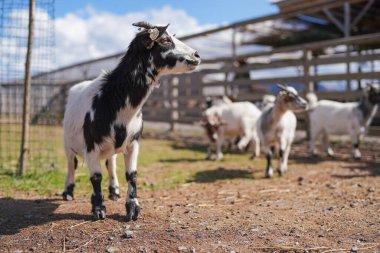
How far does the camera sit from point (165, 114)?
56.3 ft

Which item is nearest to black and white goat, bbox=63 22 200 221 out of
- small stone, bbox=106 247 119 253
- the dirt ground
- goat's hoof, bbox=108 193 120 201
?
the dirt ground

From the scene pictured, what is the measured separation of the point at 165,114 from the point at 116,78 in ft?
41.9

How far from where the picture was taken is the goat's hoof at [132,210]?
4.24 m

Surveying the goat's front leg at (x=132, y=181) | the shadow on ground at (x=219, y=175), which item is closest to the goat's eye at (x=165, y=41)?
the goat's front leg at (x=132, y=181)

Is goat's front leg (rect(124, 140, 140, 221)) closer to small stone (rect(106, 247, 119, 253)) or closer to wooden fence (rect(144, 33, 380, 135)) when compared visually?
small stone (rect(106, 247, 119, 253))

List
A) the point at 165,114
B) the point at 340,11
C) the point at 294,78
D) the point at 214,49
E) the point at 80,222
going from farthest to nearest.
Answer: the point at 214,49
the point at 165,114
the point at 340,11
the point at 294,78
the point at 80,222

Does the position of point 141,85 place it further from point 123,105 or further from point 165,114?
point 165,114

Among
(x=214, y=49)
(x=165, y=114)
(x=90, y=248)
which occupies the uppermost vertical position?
(x=214, y=49)

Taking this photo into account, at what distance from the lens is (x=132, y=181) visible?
452 cm

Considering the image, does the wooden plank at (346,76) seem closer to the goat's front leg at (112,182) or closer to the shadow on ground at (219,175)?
the shadow on ground at (219,175)

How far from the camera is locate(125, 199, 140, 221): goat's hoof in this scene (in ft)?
13.9

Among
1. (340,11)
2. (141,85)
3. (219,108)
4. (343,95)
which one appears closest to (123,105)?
(141,85)

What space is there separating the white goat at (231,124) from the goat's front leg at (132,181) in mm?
5086

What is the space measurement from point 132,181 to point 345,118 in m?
6.15
